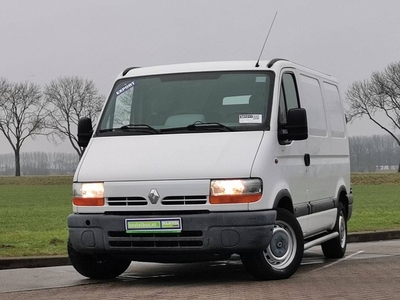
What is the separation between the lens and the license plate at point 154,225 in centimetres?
880

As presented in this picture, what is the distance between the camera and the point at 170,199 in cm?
888

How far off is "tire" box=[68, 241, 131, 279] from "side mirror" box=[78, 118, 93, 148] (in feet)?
3.99

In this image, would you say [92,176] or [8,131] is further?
[8,131]

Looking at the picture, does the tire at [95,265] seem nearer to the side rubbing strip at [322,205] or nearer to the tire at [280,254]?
the tire at [280,254]

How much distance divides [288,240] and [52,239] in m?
6.10

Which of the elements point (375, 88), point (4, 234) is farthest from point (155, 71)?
point (375, 88)

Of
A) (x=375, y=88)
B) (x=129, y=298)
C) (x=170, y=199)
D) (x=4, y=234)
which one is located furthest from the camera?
(x=375, y=88)

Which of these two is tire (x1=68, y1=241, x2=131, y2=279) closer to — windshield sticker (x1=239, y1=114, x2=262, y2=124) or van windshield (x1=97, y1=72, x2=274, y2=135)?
van windshield (x1=97, y1=72, x2=274, y2=135)

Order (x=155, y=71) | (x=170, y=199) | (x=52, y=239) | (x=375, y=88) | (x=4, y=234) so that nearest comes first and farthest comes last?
(x=170, y=199) → (x=155, y=71) → (x=52, y=239) → (x=4, y=234) → (x=375, y=88)

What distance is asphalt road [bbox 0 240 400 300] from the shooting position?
27.3 ft

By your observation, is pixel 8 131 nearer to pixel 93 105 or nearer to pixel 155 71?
pixel 93 105

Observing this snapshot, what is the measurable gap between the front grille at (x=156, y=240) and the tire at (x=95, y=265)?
823 millimetres

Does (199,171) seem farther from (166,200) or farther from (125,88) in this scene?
Result: (125,88)

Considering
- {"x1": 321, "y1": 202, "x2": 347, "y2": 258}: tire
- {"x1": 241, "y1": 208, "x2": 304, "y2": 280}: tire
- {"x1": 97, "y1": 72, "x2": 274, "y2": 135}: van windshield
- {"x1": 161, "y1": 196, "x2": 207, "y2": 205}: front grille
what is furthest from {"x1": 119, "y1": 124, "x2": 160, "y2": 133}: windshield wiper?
{"x1": 321, "y1": 202, "x2": 347, "y2": 258}: tire
